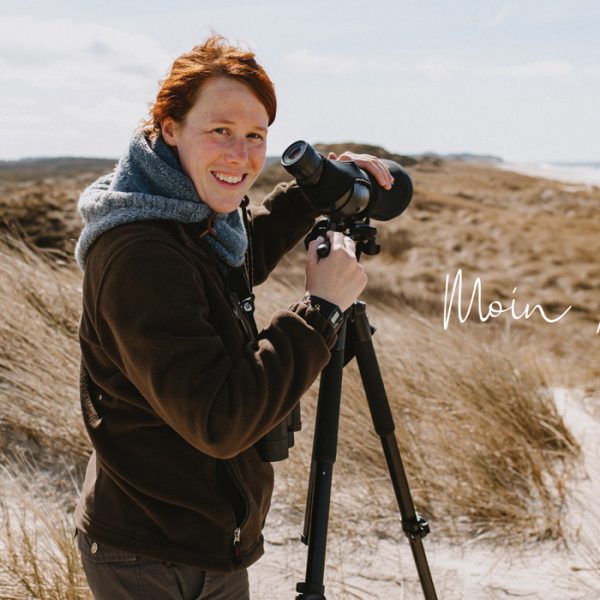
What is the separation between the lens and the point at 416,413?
3066 mm

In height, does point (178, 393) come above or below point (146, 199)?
below

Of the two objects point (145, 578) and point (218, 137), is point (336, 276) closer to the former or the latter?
point (218, 137)

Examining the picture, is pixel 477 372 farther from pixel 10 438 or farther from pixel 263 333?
Result: pixel 263 333

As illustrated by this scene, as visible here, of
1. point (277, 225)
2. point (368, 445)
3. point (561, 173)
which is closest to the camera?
point (277, 225)

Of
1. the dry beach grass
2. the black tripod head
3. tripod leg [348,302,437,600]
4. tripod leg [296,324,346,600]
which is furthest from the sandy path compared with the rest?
the black tripod head

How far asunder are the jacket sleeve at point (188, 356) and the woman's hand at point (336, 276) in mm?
93

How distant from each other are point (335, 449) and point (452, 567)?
4.22 ft

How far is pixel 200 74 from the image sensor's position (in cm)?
114

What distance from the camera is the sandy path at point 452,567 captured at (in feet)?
7.38

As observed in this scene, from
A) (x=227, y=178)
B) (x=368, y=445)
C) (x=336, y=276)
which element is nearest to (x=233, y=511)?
(x=336, y=276)

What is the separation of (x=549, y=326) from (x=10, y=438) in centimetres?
801

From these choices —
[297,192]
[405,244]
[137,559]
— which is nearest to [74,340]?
[297,192]

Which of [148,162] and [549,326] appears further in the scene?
[549,326]

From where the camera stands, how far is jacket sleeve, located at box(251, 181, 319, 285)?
5.43 ft
